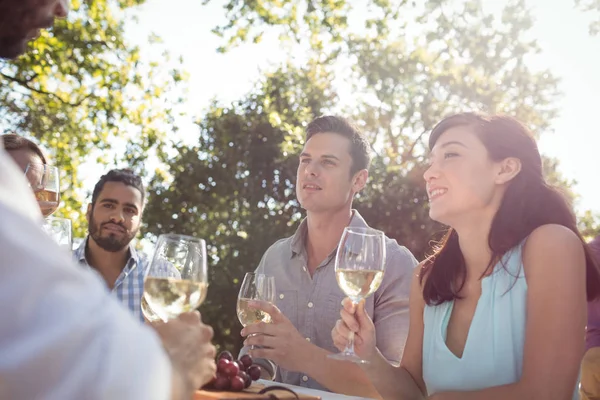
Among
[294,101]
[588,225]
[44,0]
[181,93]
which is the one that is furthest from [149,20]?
[44,0]

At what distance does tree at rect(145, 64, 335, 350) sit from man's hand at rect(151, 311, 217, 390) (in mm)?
10969

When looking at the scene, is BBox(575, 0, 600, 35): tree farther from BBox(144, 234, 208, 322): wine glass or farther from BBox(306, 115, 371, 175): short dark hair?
BBox(144, 234, 208, 322): wine glass

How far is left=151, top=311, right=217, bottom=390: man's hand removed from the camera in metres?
1.16

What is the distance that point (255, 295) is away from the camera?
2.77 metres

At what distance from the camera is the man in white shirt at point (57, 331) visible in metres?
0.68

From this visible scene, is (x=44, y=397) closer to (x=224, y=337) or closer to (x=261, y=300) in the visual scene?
(x=261, y=300)

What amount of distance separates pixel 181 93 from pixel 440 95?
20.9 feet

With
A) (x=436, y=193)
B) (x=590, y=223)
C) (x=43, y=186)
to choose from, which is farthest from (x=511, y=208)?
(x=590, y=223)

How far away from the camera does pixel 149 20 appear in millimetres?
15500

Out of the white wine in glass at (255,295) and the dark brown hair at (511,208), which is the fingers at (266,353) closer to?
the white wine in glass at (255,295)

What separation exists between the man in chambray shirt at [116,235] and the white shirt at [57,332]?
4763 mm

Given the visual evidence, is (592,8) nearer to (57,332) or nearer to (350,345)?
(350,345)

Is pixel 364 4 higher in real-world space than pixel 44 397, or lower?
higher

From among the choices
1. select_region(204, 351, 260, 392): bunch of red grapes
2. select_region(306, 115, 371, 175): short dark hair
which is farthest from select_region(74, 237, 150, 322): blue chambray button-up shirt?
select_region(204, 351, 260, 392): bunch of red grapes
